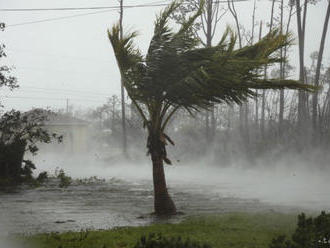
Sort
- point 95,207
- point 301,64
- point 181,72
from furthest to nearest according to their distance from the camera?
point 301,64 < point 95,207 < point 181,72

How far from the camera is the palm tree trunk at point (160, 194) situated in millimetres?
12742

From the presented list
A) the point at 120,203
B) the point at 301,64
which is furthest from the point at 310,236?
the point at 301,64

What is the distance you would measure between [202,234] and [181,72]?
4599 mm

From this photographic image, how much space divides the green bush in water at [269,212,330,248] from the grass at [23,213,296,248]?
1362 millimetres

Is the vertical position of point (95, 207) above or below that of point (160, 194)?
below

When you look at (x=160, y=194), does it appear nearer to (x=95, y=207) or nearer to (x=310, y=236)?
(x=95, y=207)

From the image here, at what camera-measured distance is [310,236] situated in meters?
6.42

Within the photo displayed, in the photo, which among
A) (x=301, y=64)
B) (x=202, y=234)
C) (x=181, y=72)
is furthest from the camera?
(x=301, y=64)

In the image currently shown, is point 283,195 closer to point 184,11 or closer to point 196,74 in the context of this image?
point 196,74

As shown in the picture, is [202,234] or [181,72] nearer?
[202,234]

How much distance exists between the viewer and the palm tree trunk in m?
12.7

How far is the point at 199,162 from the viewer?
3841 cm

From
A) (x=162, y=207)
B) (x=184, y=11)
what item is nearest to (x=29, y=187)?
(x=162, y=207)

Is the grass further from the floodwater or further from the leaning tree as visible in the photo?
the leaning tree
